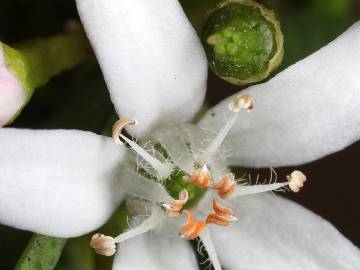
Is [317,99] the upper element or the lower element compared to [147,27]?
lower

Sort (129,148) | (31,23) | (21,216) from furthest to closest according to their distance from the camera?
(31,23) → (129,148) → (21,216)

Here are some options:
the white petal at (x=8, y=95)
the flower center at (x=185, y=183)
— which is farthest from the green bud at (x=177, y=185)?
the white petal at (x=8, y=95)

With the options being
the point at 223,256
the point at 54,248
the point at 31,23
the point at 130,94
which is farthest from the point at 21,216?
the point at 31,23

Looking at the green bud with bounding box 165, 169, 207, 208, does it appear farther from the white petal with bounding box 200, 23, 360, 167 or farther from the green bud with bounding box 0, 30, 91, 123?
the green bud with bounding box 0, 30, 91, 123

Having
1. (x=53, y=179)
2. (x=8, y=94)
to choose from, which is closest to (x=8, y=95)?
(x=8, y=94)

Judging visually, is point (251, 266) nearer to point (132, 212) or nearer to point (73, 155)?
point (132, 212)

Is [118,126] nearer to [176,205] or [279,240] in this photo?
[176,205]
